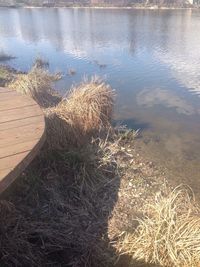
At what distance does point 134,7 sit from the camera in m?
30.5

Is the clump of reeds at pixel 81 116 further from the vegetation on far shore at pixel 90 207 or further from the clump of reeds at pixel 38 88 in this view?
the clump of reeds at pixel 38 88

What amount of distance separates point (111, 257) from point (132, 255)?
0.22 m

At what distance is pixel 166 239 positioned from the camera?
9.47 ft

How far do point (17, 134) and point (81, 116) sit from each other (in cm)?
217

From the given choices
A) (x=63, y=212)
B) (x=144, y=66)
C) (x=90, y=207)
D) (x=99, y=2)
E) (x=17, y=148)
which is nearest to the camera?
(x=17, y=148)

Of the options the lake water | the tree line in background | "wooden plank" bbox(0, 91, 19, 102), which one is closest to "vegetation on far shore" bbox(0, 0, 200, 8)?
the tree line in background

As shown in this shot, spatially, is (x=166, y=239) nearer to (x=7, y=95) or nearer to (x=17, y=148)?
(x=17, y=148)

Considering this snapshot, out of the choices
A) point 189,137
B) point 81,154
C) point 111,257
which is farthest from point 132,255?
point 189,137

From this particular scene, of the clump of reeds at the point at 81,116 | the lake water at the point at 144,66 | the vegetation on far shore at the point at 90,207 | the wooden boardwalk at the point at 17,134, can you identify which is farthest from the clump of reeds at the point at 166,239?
the clump of reeds at the point at 81,116

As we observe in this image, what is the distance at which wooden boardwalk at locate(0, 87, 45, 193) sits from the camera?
2373 mm

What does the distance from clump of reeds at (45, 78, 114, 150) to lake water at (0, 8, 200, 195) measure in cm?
88

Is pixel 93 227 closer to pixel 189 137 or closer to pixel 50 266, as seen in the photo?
pixel 50 266

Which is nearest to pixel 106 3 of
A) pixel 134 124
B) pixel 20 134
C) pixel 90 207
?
pixel 134 124

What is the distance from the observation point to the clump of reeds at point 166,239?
2.82 m
